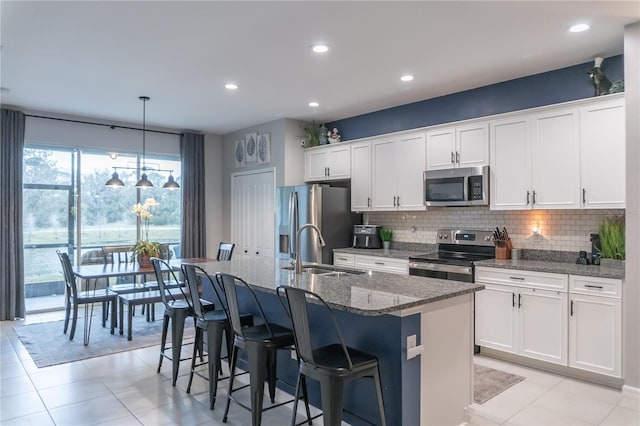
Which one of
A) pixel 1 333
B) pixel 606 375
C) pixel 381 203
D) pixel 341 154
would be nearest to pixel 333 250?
pixel 381 203

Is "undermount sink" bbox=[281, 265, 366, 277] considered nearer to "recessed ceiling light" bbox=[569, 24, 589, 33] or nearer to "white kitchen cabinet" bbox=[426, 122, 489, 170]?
"white kitchen cabinet" bbox=[426, 122, 489, 170]

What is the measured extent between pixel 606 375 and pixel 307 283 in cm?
257

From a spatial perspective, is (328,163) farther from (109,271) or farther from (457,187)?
(109,271)

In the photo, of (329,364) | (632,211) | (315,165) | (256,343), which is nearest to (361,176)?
(315,165)

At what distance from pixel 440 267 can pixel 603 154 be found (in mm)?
1756

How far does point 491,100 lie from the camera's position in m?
4.61

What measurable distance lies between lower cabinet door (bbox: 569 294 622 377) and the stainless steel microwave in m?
1.34

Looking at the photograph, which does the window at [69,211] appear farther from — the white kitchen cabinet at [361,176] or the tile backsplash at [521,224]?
the tile backsplash at [521,224]

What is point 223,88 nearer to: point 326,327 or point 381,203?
point 381,203

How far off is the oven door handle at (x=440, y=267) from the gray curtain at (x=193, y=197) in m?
4.03

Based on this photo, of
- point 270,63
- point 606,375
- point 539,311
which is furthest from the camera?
point 270,63

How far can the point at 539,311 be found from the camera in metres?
3.71

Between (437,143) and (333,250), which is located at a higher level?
(437,143)

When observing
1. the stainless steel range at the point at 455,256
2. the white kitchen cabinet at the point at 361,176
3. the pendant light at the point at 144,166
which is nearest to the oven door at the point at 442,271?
the stainless steel range at the point at 455,256
